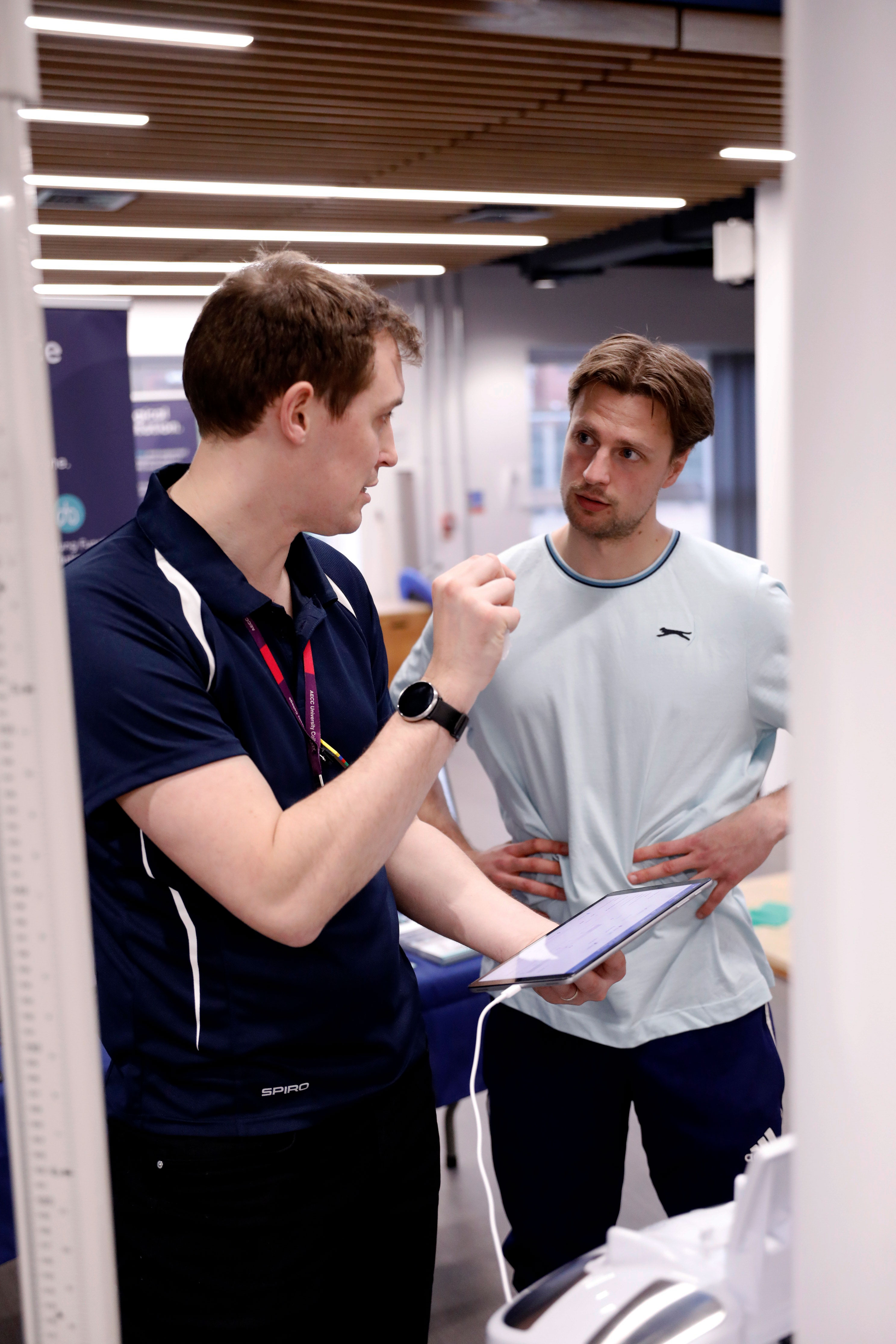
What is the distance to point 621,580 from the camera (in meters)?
1.79

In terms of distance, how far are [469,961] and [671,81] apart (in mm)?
3644

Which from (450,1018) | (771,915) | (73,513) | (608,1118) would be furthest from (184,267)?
(608,1118)

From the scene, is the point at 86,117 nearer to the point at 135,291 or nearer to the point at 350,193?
the point at 350,193

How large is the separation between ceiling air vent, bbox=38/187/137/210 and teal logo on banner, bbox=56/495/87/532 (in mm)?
2176

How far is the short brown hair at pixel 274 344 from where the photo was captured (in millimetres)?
1156

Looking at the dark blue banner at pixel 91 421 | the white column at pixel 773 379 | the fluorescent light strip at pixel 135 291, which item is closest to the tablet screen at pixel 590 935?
the dark blue banner at pixel 91 421

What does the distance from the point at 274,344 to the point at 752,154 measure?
5543 mm

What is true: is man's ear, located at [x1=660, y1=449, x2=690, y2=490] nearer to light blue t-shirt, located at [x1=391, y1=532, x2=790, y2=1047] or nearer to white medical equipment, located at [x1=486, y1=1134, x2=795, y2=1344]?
light blue t-shirt, located at [x1=391, y1=532, x2=790, y2=1047]

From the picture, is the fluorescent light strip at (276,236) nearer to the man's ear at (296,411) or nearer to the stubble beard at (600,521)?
the stubble beard at (600,521)

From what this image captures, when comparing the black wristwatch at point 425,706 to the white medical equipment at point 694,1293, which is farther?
the black wristwatch at point 425,706

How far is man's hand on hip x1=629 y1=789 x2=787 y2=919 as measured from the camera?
1.71 m

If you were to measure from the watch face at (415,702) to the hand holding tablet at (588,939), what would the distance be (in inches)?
10.7

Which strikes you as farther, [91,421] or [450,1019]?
[91,421]

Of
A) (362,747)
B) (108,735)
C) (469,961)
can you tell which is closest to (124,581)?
(108,735)
